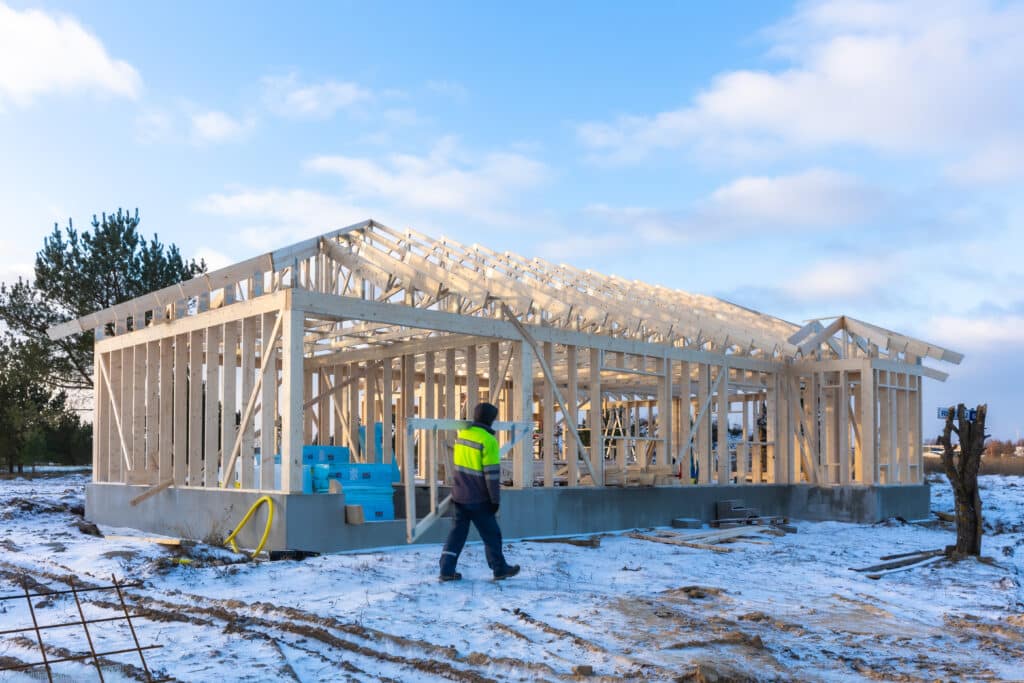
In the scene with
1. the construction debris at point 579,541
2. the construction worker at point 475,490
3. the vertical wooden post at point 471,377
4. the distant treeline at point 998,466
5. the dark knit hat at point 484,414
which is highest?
the vertical wooden post at point 471,377

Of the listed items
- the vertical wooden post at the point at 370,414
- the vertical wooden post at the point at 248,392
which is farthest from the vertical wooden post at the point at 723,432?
the vertical wooden post at the point at 248,392

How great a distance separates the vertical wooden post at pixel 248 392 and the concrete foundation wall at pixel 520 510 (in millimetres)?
290

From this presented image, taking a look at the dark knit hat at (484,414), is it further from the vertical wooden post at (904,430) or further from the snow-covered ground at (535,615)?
the vertical wooden post at (904,430)

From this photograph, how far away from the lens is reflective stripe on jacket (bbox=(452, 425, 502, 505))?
959 cm

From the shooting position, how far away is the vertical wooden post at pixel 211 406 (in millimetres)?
13438

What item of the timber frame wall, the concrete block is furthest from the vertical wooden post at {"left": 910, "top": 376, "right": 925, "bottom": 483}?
the concrete block

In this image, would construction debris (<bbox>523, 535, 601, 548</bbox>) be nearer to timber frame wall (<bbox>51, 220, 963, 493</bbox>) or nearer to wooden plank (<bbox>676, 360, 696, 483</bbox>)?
timber frame wall (<bbox>51, 220, 963, 493</bbox>)

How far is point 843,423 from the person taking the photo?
65.6 feet

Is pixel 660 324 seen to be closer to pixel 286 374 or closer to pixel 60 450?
pixel 286 374

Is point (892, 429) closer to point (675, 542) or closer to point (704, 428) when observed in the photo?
point (704, 428)

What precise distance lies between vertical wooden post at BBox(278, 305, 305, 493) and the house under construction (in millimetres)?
25

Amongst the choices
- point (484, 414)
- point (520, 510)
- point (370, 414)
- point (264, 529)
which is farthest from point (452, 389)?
point (484, 414)

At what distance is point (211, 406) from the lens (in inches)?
541

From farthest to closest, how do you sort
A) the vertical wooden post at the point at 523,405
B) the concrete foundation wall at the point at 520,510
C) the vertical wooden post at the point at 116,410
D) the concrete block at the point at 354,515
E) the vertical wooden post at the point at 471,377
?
the vertical wooden post at the point at 116,410 → the vertical wooden post at the point at 471,377 → the vertical wooden post at the point at 523,405 → the concrete block at the point at 354,515 → the concrete foundation wall at the point at 520,510
